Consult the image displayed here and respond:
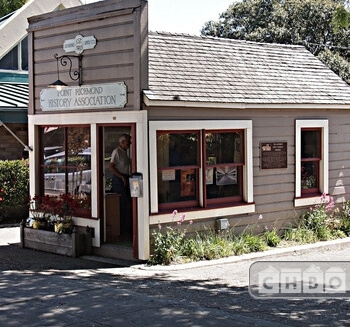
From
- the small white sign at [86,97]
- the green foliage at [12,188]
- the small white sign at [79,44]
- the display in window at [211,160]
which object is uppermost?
the small white sign at [79,44]

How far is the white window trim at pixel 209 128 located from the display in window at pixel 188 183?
0.50ft

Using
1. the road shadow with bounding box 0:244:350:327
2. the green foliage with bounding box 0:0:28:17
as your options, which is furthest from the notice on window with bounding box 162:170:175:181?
the green foliage with bounding box 0:0:28:17

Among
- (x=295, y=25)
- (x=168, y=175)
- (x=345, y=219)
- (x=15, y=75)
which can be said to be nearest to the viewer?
(x=168, y=175)

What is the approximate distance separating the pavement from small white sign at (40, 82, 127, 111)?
278 cm

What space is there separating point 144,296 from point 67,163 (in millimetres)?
5274

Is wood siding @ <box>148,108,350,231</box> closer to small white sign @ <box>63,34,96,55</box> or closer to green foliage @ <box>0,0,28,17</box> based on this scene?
small white sign @ <box>63,34,96,55</box>

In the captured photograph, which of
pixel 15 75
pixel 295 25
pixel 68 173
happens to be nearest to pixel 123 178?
pixel 68 173

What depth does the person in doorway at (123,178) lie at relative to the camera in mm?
12852

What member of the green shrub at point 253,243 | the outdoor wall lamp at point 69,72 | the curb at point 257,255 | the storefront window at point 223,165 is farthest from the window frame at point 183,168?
the outdoor wall lamp at point 69,72

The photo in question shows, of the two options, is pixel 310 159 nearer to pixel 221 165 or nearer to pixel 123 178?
pixel 221 165

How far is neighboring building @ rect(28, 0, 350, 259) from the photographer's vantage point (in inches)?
471

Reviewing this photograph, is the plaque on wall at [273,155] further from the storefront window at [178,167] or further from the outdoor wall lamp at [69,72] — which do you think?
the outdoor wall lamp at [69,72]

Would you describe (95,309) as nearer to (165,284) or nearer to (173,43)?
(165,284)
